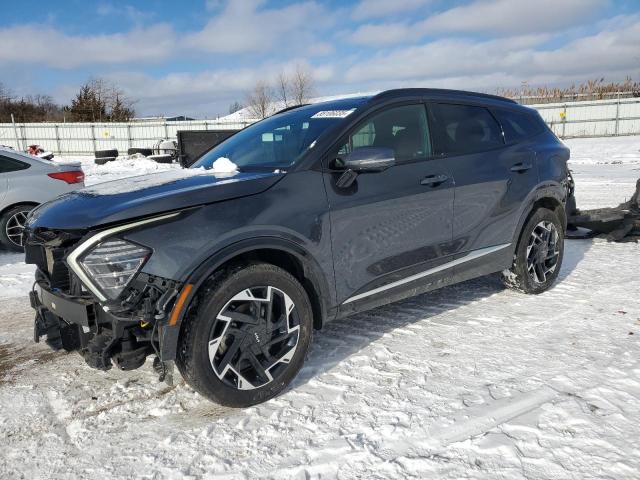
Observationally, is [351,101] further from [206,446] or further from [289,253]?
[206,446]

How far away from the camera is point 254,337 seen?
2930mm

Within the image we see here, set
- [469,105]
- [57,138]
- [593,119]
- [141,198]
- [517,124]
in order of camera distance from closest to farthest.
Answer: [141,198]
[469,105]
[517,124]
[593,119]
[57,138]

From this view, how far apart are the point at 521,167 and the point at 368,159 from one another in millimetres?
1932

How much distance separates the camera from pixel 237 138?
4324mm

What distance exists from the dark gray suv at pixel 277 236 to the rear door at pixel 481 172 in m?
0.01

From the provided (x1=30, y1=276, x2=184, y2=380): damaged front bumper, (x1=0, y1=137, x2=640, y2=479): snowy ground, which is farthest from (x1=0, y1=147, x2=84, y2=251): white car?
(x1=30, y1=276, x2=184, y2=380): damaged front bumper

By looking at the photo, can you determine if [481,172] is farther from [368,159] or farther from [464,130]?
[368,159]

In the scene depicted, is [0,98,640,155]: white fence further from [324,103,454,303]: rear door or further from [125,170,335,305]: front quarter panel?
[125,170,335,305]: front quarter panel

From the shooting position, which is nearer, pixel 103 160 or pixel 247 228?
pixel 247 228

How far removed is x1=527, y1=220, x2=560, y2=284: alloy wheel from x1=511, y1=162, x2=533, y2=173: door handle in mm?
556

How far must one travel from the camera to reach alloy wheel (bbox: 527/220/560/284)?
4742 millimetres

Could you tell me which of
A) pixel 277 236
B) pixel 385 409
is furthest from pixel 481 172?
pixel 385 409

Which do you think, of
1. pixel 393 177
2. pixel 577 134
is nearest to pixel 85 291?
pixel 393 177

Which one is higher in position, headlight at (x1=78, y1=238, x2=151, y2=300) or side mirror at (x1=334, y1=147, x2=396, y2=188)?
side mirror at (x1=334, y1=147, x2=396, y2=188)
